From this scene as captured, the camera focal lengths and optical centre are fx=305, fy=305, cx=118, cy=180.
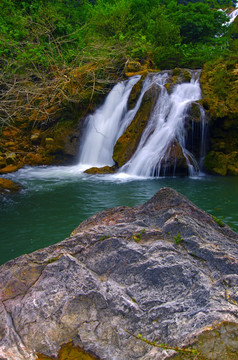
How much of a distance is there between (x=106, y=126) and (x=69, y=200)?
657 cm

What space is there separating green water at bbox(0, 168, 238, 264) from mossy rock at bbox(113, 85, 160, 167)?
→ 4.75 feet

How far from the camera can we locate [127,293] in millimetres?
2656

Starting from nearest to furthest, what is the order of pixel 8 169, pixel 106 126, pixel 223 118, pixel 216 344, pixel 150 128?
pixel 216 344 < pixel 223 118 < pixel 8 169 < pixel 150 128 < pixel 106 126

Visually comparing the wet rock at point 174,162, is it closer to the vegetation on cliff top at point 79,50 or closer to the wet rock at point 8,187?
the vegetation on cliff top at point 79,50

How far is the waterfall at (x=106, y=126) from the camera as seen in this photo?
1409 cm

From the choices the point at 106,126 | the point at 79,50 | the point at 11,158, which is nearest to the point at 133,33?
the point at 79,50

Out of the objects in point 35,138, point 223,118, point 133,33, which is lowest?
point 35,138

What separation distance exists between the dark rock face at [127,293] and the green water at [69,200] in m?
2.59

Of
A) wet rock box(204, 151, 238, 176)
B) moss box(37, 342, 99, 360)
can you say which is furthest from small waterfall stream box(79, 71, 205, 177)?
moss box(37, 342, 99, 360)

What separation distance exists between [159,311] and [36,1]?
55.3ft

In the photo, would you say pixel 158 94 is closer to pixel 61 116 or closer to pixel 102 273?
pixel 61 116

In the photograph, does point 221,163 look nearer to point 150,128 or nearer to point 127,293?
point 150,128

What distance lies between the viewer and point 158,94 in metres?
13.0

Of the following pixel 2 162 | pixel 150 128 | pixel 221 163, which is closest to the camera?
pixel 221 163
